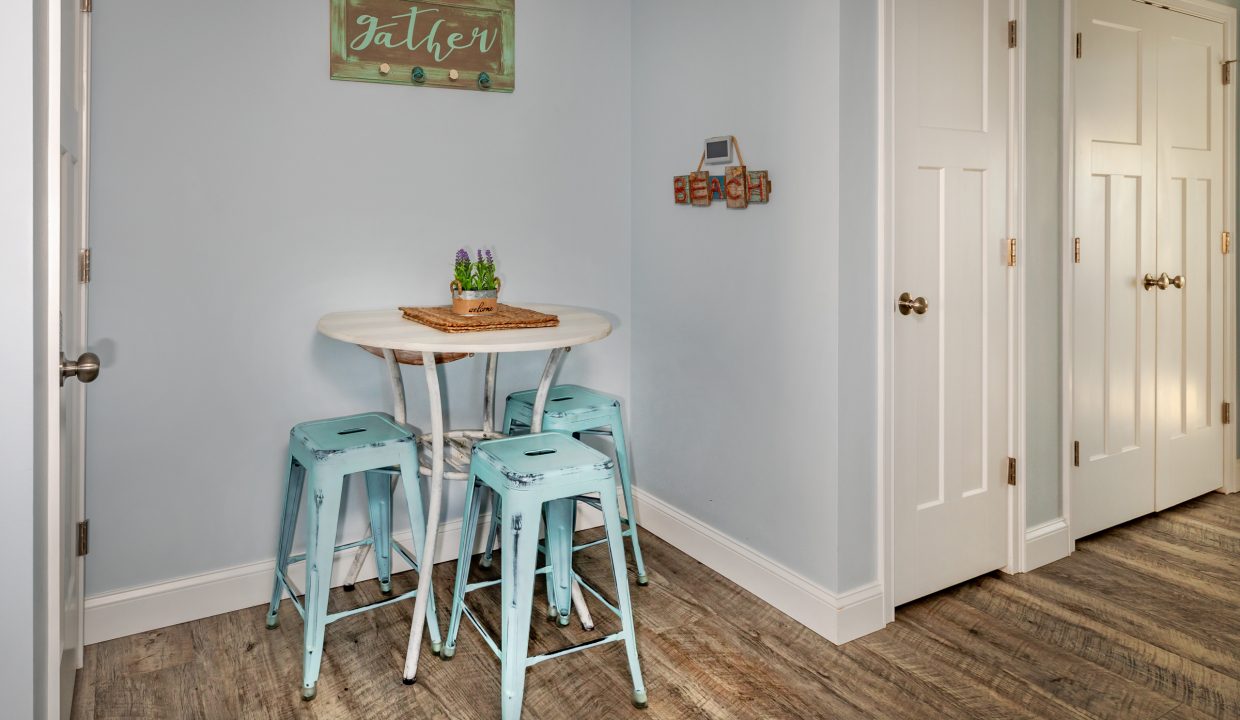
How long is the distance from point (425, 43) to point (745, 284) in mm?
1286

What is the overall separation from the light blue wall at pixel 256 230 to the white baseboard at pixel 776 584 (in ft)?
2.57

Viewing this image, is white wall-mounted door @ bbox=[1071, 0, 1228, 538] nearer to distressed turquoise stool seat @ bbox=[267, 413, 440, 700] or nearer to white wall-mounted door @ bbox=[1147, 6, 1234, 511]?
white wall-mounted door @ bbox=[1147, 6, 1234, 511]

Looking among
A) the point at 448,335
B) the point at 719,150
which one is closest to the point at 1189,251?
the point at 719,150

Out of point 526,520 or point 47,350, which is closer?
point 47,350

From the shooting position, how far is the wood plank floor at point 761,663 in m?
1.93

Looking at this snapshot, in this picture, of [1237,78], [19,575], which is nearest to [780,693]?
[19,575]

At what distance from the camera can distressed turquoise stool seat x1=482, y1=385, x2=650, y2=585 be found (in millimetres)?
2479

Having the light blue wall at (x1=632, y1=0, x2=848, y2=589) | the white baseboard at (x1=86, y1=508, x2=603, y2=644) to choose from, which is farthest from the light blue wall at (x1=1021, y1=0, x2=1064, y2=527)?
the white baseboard at (x1=86, y1=508, x2=603, y2=644)

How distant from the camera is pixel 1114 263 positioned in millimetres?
2947

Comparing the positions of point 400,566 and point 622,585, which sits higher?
point 622,585

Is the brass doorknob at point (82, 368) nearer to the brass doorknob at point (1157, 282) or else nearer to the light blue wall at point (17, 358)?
the light blue wall at point (17, 358)

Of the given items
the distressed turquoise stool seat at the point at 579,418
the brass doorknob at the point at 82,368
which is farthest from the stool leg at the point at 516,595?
the brass doorknob at the point at 82,368

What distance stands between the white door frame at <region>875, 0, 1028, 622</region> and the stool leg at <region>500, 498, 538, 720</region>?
1.08 m

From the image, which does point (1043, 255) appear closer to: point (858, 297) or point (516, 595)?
point (858, 297)
